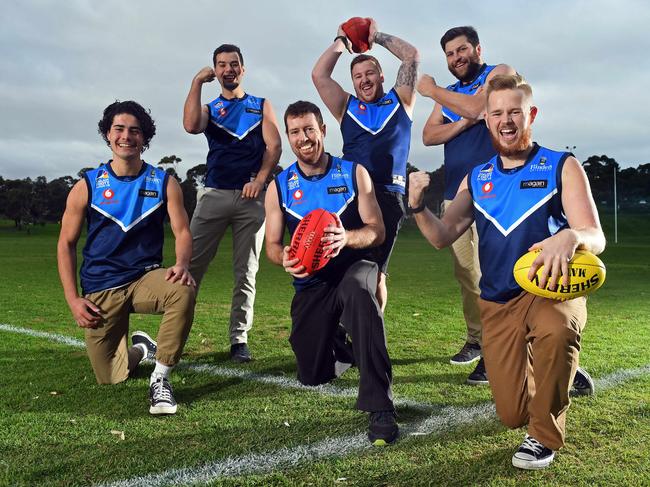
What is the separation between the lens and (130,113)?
4.64 m

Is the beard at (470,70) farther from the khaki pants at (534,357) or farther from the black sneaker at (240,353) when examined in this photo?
the black sneaker at (240,353)

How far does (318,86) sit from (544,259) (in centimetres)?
306

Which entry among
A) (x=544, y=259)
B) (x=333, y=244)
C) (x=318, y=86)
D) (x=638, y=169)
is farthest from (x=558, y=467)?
(x=638, y=169)

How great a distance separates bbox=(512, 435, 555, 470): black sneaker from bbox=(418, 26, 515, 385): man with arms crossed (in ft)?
6.73

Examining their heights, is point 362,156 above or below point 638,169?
below

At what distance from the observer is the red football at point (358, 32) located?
5.20 m

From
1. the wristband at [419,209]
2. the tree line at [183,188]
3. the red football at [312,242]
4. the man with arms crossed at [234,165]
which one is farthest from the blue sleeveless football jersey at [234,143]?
the tree line at [183,188]

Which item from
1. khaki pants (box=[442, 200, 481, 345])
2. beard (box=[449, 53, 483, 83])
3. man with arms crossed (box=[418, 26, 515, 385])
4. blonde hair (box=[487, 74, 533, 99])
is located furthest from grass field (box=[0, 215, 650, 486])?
beard (box=[449, 53, 483, 83])

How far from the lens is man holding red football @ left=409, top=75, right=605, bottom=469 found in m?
3.02

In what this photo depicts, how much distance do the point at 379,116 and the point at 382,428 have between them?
2.76m

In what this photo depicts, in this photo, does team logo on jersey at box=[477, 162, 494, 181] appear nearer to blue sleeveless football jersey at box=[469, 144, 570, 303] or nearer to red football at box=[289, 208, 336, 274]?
blue sleeveless football jersey at box=[469, 144, 570, 303]

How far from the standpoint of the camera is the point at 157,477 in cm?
289

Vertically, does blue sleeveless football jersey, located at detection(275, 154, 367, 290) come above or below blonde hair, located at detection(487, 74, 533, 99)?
below

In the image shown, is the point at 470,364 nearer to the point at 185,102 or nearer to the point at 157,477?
the point at 157,477
